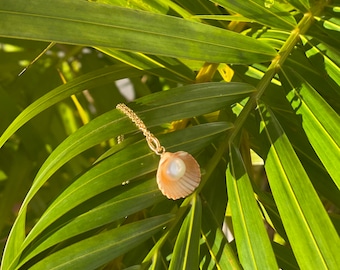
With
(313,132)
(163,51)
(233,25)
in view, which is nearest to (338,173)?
(313,132)

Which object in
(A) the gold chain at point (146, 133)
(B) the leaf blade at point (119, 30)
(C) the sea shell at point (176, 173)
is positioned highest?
(B) the leaf blade at point (119, 30)

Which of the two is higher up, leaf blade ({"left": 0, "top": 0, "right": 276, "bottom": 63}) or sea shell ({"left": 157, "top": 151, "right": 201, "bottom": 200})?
leaf blade ({"left": 0, "top": 0, "right": 276, "bottom": 63})

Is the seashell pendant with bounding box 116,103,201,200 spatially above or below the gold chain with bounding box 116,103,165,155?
below

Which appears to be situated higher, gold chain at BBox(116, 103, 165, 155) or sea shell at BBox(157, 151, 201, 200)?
gold chain at BBox(116, 103, 165, 155)

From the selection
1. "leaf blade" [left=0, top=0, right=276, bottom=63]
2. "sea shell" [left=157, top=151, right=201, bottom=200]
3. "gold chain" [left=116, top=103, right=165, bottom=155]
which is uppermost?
"leaf blade" [left=0, top=0, right=276, bottom=63]

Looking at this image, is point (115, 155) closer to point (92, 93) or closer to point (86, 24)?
point (86, 24)

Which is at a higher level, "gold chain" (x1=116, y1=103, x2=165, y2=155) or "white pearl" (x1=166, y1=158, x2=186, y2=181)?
"gold chain" (x1=116, y1=103, x2=165, y2=155)

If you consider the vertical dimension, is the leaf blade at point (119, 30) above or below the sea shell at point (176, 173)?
above
